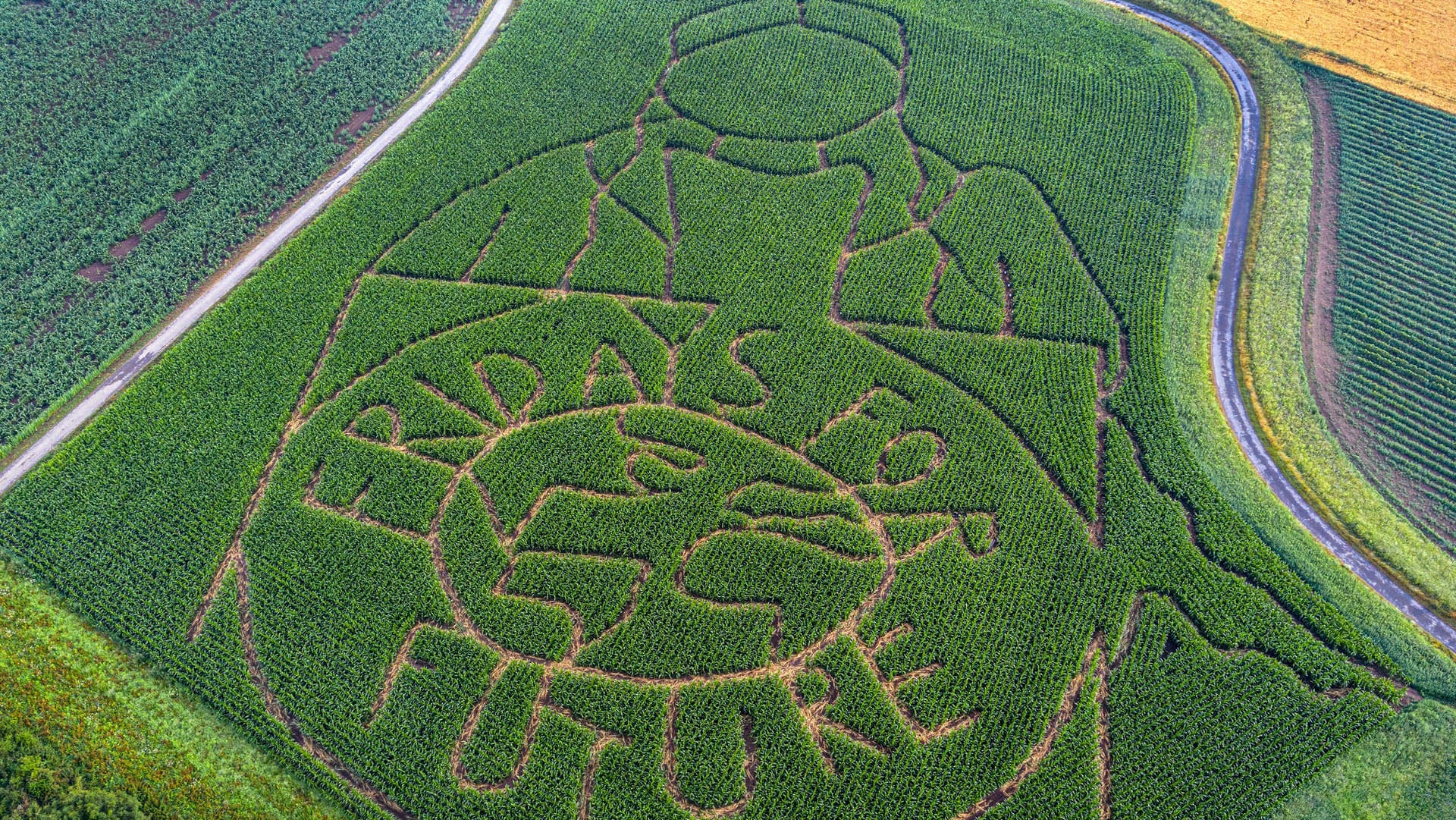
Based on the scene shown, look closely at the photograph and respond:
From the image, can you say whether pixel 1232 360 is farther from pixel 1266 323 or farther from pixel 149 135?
pixel 149 135

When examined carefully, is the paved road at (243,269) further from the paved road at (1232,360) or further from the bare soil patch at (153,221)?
the paved road at (1232,360)

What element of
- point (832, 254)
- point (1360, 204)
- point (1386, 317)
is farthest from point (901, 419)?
point (1360, 204)

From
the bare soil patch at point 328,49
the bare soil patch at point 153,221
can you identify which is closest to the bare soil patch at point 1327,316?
the bare soil patch at point 328,49

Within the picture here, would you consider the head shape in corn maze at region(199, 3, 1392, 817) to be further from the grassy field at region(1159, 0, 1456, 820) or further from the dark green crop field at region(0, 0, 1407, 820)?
the grassy field at region(1159, 0, 1456, 820)

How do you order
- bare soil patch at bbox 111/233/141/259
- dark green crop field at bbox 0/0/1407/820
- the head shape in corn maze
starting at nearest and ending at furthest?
dark green crop field at bbox 0/0/1407/820 < the head shape in corn maze < bare soil patch at bbox 111/233/141/259

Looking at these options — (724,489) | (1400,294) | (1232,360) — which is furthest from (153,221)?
(1400,294)

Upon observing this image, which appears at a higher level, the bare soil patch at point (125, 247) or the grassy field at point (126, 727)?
the bare soil patch at point (125, 247)

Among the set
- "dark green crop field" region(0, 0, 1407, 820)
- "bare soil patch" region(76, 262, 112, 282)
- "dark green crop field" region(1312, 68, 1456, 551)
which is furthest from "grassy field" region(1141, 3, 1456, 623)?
"bare soil patch" region(76, 262, 112, 282)
